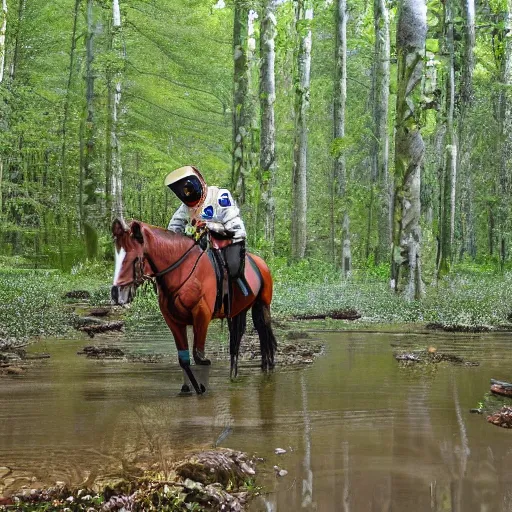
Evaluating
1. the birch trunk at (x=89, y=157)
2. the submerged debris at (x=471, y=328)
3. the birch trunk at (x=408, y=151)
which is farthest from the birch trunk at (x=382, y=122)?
the submerged debris at (x=471, y=328)

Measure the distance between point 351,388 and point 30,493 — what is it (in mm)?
3223

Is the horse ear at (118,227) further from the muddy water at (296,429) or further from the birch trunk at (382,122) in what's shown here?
the birch trunk at (382,122)

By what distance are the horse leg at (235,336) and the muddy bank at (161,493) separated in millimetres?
2863

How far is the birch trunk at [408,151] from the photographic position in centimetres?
1210

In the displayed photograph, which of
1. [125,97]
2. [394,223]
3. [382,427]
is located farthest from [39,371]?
[125,97]

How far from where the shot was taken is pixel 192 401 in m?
5.57

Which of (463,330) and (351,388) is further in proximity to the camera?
(463,330)

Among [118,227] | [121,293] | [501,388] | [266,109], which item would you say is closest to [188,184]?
[118,227]

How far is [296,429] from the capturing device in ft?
15.3

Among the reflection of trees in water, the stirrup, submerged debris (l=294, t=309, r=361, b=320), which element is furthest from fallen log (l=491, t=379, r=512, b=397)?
submerged debris (l=294, t=309, r=361, b=320)

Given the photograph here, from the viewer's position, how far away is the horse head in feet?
17.3

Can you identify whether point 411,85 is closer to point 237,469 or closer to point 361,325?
point 361,325

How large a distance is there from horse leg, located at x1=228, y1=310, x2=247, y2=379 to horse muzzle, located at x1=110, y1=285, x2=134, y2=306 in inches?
53.1

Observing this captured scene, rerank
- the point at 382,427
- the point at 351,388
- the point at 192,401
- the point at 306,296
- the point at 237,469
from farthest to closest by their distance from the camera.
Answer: the point at 306,296, the point at 351,388, the point at 192,401, the point at 382,427, the point at 237,469
